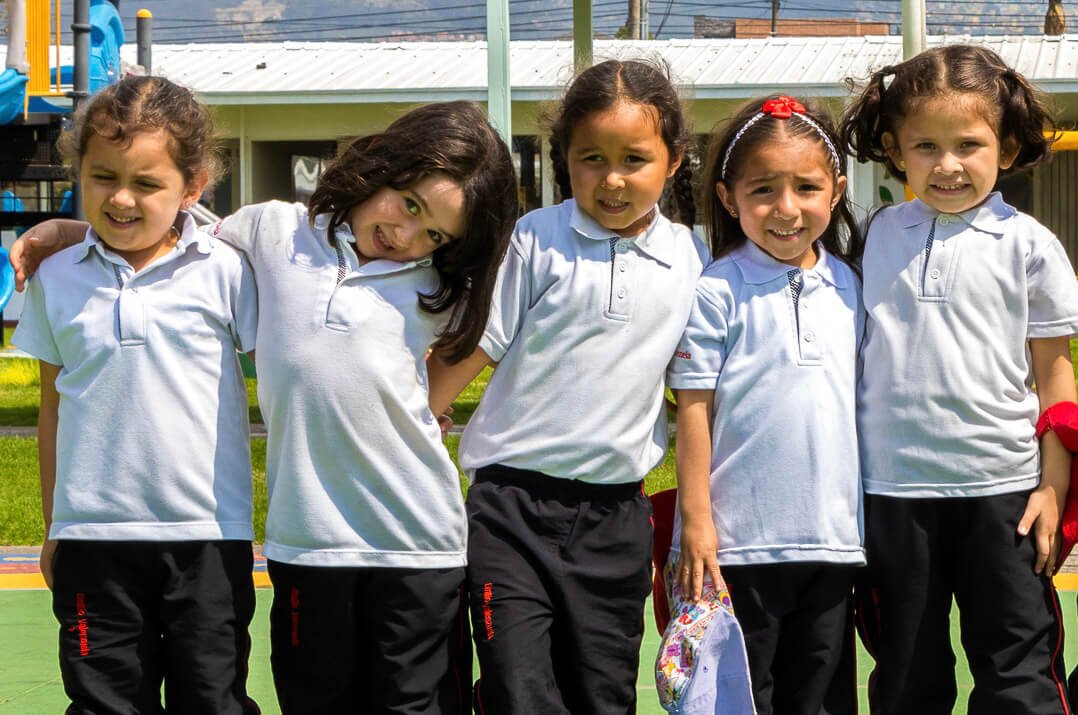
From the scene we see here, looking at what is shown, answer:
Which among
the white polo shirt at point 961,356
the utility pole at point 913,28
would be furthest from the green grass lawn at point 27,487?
the white polo shirt at point 961,356

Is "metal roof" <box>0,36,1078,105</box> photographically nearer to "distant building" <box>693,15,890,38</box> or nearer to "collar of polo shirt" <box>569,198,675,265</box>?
"collar of polo shirt" <box>569,198,675,265</box>

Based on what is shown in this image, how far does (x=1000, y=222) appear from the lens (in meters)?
2.91

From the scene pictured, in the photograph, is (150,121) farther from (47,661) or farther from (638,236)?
(47,661)

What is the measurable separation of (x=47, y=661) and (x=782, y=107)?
97.9 inches

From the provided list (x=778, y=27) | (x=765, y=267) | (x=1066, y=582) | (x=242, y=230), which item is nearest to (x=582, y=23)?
(x=1066, y=582)

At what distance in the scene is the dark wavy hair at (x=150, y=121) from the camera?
276 cm

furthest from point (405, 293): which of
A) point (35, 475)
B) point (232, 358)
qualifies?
point (35, 475)

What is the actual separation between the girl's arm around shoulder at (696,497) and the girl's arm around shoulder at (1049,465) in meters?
0.60

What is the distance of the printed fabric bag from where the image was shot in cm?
276

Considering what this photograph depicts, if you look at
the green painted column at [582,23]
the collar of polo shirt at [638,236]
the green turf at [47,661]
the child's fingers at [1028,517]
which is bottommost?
the green turf at [47,661]

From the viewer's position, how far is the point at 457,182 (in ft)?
9.22

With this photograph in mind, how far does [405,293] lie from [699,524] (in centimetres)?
71

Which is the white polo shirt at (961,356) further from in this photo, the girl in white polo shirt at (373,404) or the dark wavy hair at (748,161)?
the girl in white polo shirt at (373,404)

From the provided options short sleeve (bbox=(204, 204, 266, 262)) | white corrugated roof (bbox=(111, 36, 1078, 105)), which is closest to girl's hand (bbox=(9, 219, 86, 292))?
short sleeve (bbox=(204, 204, 266, 262))
